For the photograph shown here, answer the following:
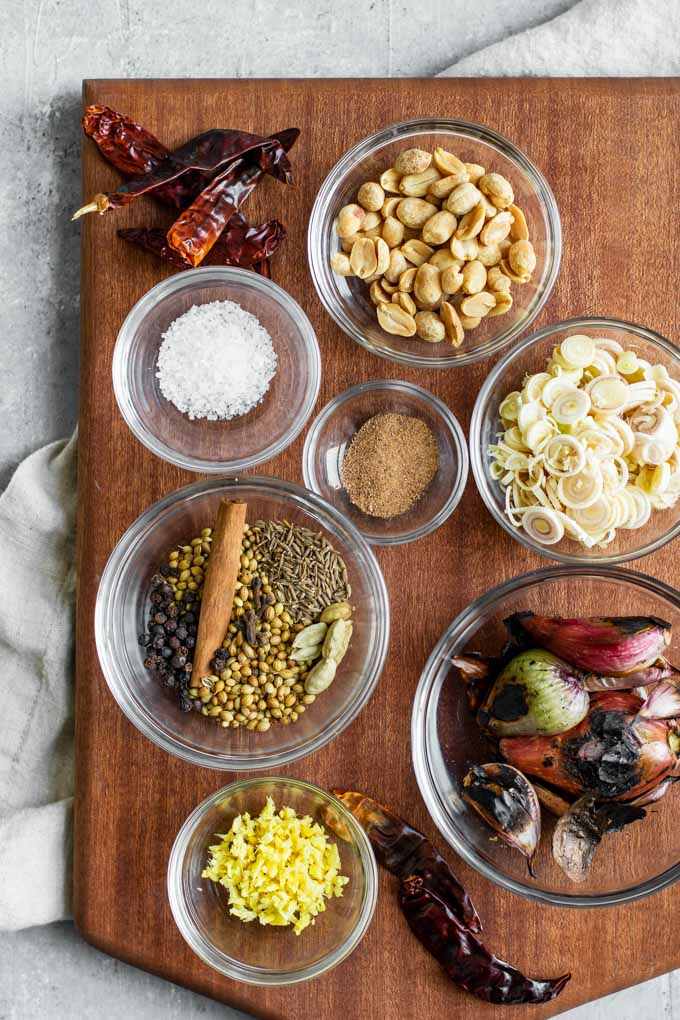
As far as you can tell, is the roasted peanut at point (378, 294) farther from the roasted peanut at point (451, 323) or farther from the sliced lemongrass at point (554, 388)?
the sliced lemongrass at point (554, 388)

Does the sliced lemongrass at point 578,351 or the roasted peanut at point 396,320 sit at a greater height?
the roasted peanut at point 396,320

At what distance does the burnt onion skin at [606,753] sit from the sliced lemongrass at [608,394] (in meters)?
0.38

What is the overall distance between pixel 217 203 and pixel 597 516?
0.69 metres

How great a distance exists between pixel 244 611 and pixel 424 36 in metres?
0.96

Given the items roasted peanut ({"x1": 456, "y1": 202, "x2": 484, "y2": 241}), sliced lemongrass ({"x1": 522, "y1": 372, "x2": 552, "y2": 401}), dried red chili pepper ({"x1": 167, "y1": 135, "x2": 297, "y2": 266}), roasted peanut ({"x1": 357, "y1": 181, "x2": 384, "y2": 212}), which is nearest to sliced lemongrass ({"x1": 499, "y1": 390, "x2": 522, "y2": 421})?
sliced lemongrass ({"x1": 522, "y1": 372, "x2": 552, "y2": 401})

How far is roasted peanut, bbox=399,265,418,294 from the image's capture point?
1.20 metres

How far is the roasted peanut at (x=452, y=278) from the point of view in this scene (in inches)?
46.1

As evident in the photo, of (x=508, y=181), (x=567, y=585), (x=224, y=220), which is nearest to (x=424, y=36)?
(x=508, y=181)

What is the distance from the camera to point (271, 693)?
122 centimetres

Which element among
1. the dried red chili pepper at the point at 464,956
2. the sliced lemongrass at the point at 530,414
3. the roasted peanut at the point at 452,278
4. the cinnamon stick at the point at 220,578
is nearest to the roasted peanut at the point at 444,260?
the roasted peanut at the point at 452,278

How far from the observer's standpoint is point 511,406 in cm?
120

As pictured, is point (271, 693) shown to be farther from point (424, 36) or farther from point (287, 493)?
point (424, 36)

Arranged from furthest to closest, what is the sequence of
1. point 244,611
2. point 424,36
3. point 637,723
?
point 424,36 < point 244,611 < point 637,723

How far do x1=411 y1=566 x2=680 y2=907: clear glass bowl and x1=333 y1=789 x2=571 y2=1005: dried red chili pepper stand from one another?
0.07 metres
